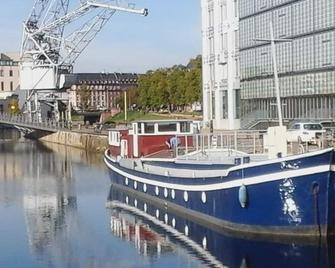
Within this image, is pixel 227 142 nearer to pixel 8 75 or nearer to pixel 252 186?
pixel 252 186

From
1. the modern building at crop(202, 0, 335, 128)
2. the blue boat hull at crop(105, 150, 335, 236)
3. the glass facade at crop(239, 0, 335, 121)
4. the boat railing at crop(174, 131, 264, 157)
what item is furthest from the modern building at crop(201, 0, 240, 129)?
the blue boat hull at crop(105, 150, 335, 236)

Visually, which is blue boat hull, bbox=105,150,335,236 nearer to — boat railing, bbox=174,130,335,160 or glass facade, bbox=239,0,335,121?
boat railing, bbox=174,130,335,160

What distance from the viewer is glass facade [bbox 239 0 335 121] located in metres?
66.0

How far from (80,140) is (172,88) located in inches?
1156

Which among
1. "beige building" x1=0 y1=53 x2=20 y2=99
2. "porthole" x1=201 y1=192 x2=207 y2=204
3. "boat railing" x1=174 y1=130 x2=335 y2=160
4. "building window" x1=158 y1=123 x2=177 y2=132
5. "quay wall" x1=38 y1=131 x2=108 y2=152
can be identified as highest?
"beige building" x1=0 y1=53 x2=20 y2=99

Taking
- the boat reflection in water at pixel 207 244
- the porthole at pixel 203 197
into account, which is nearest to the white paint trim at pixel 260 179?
the porthole at pixel 203 197

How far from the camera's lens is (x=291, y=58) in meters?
71.0

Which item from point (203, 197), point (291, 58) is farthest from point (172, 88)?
point (203, 197)

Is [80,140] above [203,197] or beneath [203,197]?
beneath

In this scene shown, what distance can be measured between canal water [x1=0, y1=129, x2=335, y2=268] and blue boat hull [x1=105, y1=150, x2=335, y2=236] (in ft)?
1.80

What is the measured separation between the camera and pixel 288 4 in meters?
70.2

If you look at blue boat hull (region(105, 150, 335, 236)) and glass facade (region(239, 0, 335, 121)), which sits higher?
glass facade (region(239, 0, 335, 121))

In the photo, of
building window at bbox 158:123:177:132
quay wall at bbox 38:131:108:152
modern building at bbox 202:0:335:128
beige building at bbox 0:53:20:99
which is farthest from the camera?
beige building at bbox 0:53:20:99

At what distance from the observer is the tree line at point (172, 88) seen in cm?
11325
